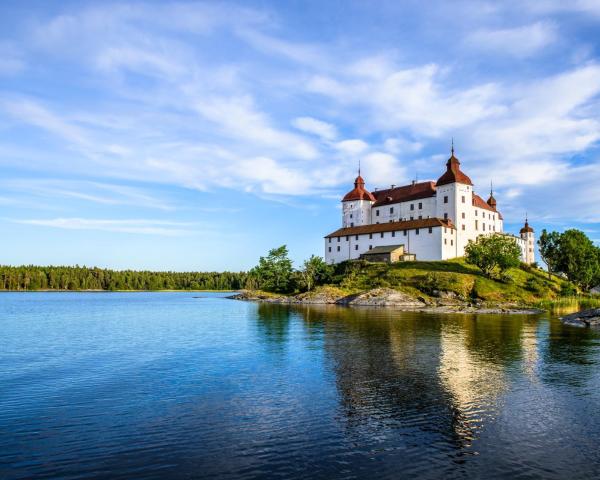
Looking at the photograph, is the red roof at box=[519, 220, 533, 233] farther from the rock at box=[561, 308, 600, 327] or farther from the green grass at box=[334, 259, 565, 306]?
the rock at box=[561, 308, 600, 327]

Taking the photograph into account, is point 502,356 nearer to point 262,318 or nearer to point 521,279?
point 262,318

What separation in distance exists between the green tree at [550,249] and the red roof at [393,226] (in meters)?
27.9

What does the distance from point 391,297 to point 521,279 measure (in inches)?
1514

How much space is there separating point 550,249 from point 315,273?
68.0 m

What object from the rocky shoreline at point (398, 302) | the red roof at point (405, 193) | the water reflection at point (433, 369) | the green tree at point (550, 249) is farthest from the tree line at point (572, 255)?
the water reflection at point (433, 369)

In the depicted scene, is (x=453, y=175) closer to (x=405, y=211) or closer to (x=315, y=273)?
(x=405, y=211)

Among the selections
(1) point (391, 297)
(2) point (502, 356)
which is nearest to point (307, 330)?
(2) point (502, 356)

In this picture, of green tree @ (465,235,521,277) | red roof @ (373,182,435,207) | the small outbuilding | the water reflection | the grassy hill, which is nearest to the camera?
the water reflection

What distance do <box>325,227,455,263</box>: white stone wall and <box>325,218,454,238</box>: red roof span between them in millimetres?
1033

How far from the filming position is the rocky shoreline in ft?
315

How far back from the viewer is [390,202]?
495 feet

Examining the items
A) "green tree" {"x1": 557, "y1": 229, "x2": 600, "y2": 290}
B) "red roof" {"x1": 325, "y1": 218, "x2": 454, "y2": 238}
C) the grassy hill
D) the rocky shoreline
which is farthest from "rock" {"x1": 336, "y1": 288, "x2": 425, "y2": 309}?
"green tree" {"x1": 557, "y1": 229, "x2": 600, "y2": 290}

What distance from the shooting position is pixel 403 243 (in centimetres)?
13638

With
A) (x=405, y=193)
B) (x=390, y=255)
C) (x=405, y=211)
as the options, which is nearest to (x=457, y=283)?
(x=390, y=255)
